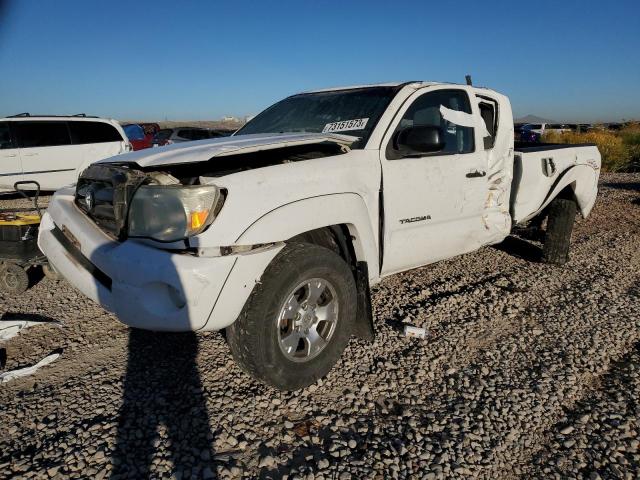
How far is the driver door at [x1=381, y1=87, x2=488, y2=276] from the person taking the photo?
10.6 feet

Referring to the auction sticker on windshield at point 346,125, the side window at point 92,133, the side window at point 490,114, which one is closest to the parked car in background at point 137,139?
the side window at point 92,133

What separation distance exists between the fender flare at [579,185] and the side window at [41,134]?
379 inches

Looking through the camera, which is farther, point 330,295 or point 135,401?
point 330,295

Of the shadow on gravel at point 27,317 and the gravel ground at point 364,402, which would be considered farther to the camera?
the shadow on gravel at point 27,317

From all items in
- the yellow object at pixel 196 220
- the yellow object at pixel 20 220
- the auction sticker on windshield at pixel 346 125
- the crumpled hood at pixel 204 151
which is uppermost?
the auction sticker on windshield at pixel 346 125

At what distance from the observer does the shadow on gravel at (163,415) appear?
84.4 inches

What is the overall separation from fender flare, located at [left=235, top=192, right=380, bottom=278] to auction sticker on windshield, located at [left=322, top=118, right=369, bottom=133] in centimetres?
75

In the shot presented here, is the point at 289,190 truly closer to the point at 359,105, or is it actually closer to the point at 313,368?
→ the point at 313,368

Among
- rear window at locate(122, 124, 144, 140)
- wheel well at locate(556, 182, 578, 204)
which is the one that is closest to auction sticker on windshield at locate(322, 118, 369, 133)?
wheel well at locate(556, 182, 578, 204)

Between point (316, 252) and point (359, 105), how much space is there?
5.18ft

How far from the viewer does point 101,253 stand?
245cm

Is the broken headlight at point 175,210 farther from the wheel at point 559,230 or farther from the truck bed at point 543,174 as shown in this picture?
the wheel at point 559,230

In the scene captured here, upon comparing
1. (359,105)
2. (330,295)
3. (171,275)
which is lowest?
(330,295)

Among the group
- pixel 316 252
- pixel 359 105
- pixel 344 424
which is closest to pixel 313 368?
pixel 344 424
